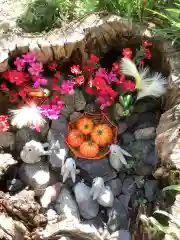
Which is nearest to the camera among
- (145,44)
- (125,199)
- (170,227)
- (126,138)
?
(170,227)

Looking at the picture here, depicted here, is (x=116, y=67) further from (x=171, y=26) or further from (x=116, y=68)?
(x=171, y=26)

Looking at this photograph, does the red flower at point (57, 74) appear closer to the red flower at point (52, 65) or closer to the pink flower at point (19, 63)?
the red flower at point (52, 65)

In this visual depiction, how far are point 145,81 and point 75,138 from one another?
0.46 m

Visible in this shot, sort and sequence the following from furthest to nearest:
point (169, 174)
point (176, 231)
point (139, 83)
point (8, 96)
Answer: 1. point (8, 96)
2. point (139, 83)
3. point (169, 174)
4. point (176, 231)

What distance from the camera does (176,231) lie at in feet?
5.22

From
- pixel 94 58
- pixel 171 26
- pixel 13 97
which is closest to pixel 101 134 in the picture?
pixel 94 58

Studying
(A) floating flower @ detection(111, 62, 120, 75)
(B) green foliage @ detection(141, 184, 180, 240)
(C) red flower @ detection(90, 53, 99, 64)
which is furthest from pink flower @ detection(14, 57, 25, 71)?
(B) green foliage @ detection(141, 184, 180, 240)

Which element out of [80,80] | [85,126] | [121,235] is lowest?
[121,235]

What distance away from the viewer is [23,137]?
84.6 inches

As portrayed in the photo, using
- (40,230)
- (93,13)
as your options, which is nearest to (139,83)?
(93,13)

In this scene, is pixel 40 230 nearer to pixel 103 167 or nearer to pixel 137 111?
pixel 103 167

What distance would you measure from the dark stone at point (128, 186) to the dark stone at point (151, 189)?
63 mm

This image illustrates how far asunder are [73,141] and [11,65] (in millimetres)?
497

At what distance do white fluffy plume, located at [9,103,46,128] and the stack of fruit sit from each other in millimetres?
190
